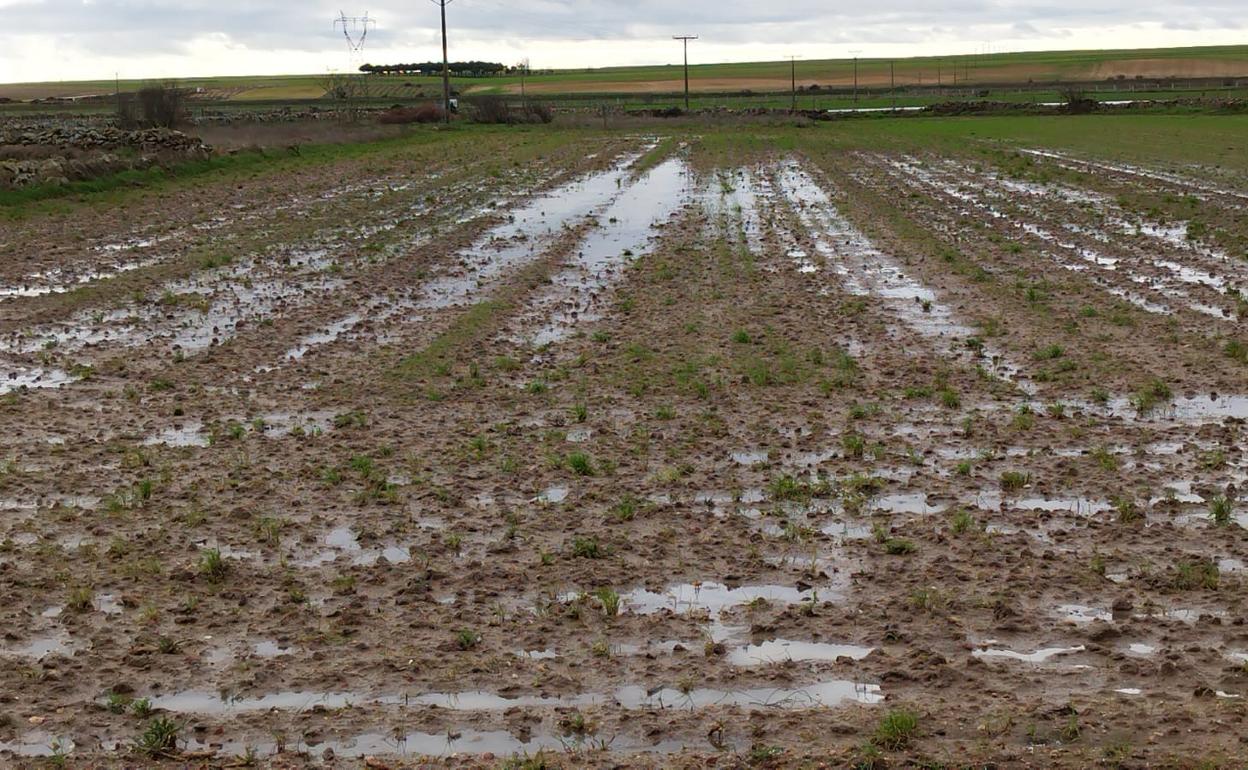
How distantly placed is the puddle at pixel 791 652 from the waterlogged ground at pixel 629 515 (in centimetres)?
2

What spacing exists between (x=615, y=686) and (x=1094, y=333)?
9.67 m

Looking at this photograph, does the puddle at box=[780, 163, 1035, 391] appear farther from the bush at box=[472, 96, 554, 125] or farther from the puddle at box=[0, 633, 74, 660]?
the bush at box=[472, 96, 554, 125]

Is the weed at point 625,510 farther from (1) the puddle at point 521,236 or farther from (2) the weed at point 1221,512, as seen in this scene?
(1) the puddle at point 521,236

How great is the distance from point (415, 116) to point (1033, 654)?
7791 centimetres

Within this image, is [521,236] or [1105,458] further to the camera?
[521,236]

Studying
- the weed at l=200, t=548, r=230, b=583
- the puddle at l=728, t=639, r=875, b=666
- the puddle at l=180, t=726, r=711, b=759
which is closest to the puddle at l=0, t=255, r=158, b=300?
the weed at l=200, t=548, r=230, b=583

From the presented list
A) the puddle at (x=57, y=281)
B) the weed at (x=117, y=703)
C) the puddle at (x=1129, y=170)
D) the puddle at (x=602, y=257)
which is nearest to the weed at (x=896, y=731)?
the weed at (x=117, y=703)

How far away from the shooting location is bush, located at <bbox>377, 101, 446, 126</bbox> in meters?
79.5

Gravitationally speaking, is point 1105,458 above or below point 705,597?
above

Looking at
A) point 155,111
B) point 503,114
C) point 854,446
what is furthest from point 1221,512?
point 503,114

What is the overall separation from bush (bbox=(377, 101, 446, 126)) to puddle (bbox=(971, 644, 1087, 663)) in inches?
2963

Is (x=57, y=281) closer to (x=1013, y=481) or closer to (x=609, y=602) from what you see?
(x=609, y=602)

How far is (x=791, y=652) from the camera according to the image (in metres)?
6.65

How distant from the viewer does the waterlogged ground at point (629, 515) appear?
235 inches
